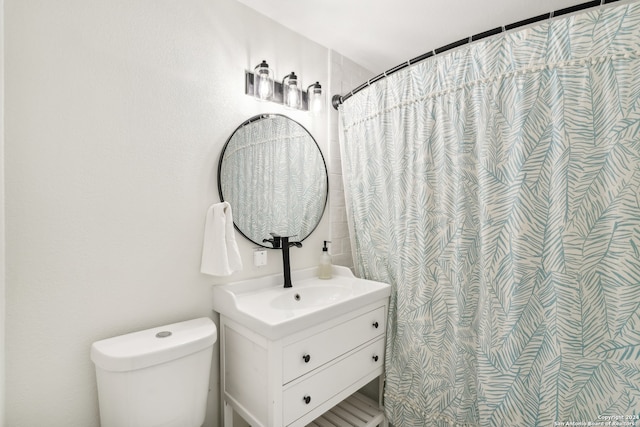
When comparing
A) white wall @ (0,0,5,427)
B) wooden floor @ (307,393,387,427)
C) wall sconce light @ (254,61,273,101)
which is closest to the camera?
white wall @ (0,0,5,427)

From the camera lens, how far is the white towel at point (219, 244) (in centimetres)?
142

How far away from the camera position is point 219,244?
1428mm

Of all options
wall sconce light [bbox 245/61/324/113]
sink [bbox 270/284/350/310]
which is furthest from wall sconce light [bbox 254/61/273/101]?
sink [bbox 270/284/350/310]

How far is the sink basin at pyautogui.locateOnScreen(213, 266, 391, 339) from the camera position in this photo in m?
1.26

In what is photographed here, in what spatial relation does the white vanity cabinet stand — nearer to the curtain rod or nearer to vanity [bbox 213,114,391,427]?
vanity [bbox 213,114,391,427]

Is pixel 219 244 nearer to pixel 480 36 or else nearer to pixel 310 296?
pixel 310 296

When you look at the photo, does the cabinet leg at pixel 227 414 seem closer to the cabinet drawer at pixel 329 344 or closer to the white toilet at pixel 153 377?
the white toilet at pixel 153 377

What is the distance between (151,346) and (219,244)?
0.47 meters

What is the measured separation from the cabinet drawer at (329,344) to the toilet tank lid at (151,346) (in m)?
0.33

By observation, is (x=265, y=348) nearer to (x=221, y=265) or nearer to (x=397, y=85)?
(x=221, y=265)

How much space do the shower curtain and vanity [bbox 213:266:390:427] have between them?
0.20 metres

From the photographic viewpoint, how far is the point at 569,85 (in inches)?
46.8

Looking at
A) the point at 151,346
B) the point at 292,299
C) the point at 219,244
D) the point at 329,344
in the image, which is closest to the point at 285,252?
the point at 292,299

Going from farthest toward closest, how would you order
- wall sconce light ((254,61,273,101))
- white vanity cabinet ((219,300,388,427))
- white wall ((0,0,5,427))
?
1. wall sconce light ((254,61,273,101))
2. white vanity cabinet ((219,300,388,427))
3. white wall ((0,0,5,427))
